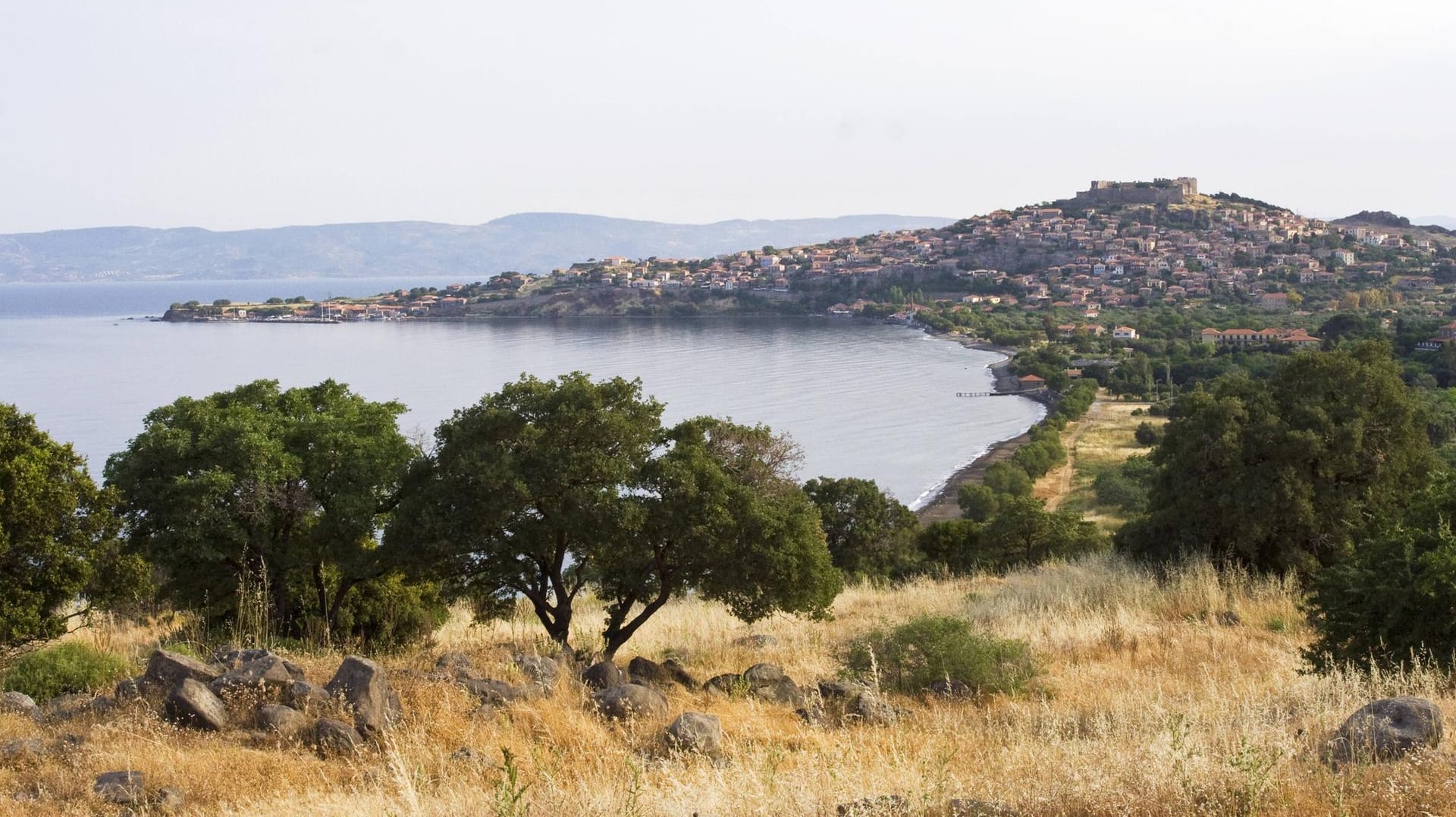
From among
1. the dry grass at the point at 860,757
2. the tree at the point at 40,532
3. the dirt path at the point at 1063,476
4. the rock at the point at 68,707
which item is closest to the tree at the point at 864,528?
the dirt path at the point at 1063,476

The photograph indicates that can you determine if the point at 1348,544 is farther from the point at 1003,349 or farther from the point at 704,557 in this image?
the point at 1003,349

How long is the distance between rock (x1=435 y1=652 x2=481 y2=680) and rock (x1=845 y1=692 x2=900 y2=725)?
2198 millimetres

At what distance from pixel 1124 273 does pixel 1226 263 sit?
41.3ft

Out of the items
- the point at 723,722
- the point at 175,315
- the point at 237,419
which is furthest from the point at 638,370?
the point at 175,315

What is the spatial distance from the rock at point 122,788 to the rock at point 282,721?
2.37 ft

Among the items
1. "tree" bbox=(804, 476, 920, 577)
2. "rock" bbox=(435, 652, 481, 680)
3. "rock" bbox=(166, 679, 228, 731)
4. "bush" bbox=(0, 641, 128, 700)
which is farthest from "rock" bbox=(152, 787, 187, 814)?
"tree" bbox=(804, 476, 920, 577)

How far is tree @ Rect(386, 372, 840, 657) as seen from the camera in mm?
8875

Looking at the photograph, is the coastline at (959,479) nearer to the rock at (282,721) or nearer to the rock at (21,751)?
the rock at (282,721)

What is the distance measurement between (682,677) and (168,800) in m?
3.60

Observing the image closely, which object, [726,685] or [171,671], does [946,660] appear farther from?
[171,671]

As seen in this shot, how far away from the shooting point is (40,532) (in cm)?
820

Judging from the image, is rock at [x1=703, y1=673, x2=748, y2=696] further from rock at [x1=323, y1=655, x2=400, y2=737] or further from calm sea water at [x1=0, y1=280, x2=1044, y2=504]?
calm sea water at [x1=0, y1=280, x2=1044, y2=504]

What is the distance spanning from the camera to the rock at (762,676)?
716 cm

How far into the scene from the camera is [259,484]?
33.8 ft
